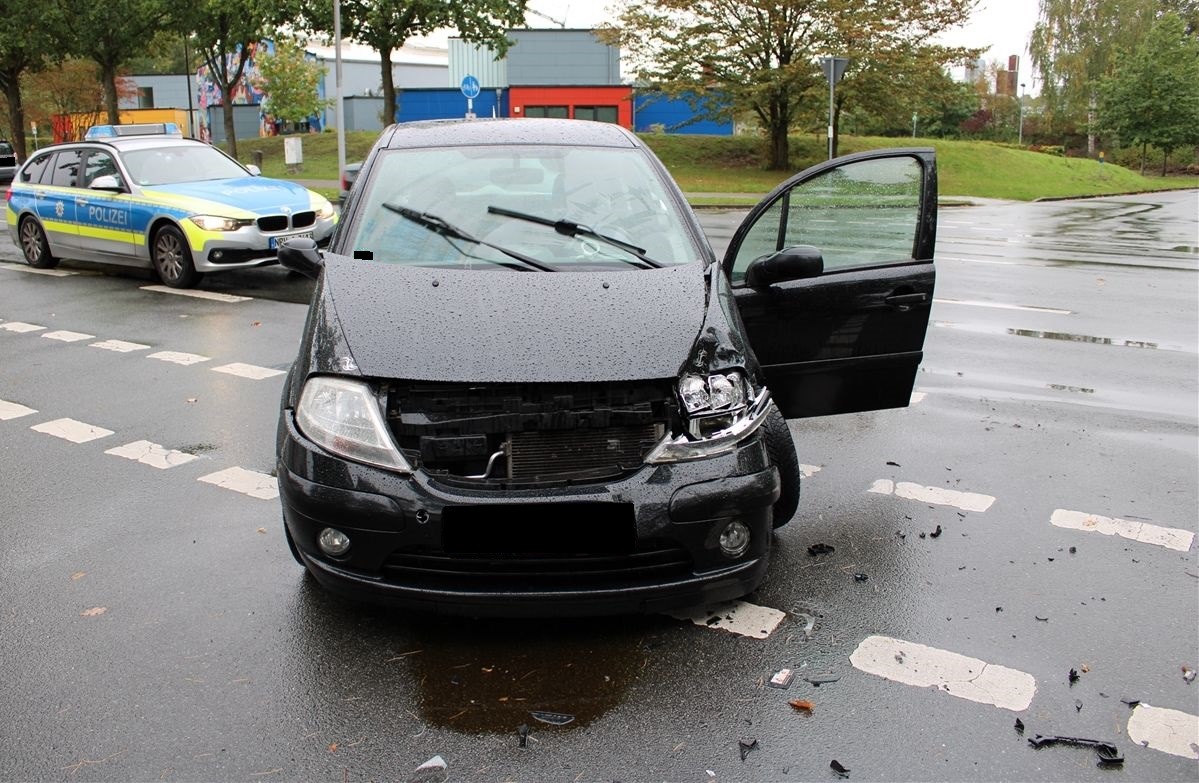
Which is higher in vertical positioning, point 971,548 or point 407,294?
point 407,294

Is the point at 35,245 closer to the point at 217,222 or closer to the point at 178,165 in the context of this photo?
the point at 178,165

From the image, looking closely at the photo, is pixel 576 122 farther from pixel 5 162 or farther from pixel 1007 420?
pixel 5 162

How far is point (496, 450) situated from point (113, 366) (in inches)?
234

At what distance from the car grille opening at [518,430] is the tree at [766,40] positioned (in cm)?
3396

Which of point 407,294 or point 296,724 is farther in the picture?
point 407,294

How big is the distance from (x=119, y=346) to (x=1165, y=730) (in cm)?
828

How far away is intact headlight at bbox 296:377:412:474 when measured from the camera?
3.43 metres

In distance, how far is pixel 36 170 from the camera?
1376 centimetres

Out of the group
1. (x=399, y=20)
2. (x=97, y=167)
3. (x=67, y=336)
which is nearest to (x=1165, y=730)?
(x=67, y=336)

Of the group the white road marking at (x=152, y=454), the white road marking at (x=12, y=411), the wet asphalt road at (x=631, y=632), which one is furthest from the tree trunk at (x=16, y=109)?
the white road marking at (x=152, y=454)

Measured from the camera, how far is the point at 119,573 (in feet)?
14.3

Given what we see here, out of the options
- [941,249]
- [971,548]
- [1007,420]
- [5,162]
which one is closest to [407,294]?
[971,548]

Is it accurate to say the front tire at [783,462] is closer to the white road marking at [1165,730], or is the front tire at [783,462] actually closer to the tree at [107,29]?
the white road marking at [1165,730]

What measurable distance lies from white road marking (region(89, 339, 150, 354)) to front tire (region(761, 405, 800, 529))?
6332 millimetres
